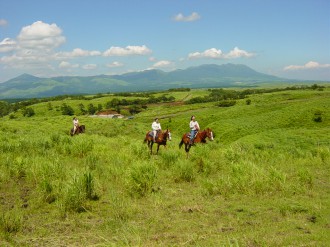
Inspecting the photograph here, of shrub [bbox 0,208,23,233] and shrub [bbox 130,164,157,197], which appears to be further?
shrub [bbox 130,164,157,197]

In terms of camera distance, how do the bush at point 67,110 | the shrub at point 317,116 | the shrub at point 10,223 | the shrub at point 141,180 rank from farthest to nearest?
the bush at point 67,110 → the shrub at point 317,116 → the shrub at point 141,180 → the shrub at point 10,223

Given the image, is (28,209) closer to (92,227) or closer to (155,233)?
(92,227)

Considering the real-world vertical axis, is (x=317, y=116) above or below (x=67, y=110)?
above

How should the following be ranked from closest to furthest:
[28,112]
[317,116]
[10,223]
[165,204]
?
[10,223] → [165,204] → [317,116] → [28,112]

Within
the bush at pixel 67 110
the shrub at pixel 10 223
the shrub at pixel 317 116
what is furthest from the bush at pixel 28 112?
the shrub at pixel 10 223

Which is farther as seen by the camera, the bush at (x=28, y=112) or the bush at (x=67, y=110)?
the bush at (x=67, y=110)

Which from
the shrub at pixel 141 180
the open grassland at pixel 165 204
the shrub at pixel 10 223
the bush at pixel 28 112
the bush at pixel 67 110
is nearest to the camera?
the open grassland at pixel 165 204

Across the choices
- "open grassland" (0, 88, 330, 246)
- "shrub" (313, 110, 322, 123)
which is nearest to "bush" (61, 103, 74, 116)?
"shrub" (313, 110, 322, 123)

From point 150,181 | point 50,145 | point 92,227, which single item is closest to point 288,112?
point 50,145

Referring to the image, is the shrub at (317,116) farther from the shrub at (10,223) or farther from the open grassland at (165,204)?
the shrub at (10,223)

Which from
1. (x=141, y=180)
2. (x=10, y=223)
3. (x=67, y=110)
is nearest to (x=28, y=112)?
(x=67, y=110)

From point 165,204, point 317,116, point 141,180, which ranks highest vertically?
point 141,180

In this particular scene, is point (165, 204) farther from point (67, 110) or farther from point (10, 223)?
point (67, 110)

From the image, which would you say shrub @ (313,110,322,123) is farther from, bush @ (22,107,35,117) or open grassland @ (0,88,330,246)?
bush @ (22,107,35,117)
